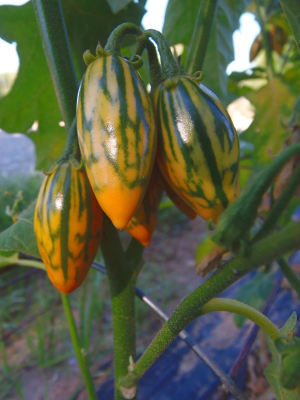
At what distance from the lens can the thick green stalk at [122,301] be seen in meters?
0.53

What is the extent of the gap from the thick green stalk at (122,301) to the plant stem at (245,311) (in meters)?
0.15

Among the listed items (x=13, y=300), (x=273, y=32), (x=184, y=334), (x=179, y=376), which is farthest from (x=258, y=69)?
(x=13, y=300)

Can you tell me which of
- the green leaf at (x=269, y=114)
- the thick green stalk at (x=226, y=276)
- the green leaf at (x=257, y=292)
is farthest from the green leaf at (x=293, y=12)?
the green leaf at (x=257, y=292)

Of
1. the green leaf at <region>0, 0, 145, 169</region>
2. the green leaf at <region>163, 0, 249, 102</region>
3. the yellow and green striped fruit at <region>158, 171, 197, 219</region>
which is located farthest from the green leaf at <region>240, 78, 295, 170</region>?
the yellow and green striped fruit at <region>158, 171, 197, 219</region>

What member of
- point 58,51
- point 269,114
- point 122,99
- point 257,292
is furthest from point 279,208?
point 257,292

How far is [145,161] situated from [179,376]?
4.53ft

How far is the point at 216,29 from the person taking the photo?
0.78 m

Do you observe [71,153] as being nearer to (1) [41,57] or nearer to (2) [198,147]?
(2) [198,147]

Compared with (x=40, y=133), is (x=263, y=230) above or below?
below

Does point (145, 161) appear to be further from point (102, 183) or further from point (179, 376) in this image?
point (179, 376)

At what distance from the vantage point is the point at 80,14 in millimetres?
648

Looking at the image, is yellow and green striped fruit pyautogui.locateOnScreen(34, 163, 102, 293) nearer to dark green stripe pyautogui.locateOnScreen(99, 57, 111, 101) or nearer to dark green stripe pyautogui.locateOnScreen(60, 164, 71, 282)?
dark green stripe pyautogui.locateOnScreen(60, 164, 71, 282)

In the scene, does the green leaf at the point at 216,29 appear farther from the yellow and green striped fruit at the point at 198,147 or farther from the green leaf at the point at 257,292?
the green leaf at the point at 257,292

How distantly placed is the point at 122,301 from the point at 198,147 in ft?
0.94
